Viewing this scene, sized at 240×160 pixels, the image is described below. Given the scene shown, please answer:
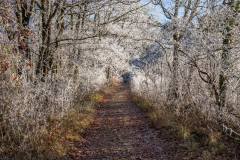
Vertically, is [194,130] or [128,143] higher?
[194,130]

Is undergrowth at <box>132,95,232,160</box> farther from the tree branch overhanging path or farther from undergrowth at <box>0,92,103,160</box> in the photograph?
undergrowth at <box>0,92,103,160</box>

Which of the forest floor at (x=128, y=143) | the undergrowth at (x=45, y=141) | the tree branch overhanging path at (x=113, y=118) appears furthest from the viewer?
the forest floor at (x=128, y=143)

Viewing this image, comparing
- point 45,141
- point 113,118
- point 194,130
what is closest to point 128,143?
point 194,130

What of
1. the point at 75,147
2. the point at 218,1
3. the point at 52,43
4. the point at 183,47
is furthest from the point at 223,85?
the point at 52,43

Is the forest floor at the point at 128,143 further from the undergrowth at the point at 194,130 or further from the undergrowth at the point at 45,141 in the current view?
the undergrowth at the point at 45,141

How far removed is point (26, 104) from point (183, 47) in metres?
6.03

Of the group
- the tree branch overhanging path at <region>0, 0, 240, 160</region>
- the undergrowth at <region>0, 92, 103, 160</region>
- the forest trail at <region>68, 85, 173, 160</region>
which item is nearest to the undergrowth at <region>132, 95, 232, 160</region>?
the tree branch overhanging path at <region>0, 0, 240, 160</region>

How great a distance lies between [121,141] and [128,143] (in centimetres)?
30

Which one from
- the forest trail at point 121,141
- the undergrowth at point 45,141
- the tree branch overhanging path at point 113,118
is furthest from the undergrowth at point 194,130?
the undergrowth at point 45,141

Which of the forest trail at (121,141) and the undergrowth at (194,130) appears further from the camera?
the forest trail at (121,141)

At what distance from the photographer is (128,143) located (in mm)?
11031

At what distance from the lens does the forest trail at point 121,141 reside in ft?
31.5

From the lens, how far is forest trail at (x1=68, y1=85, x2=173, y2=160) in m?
9.61

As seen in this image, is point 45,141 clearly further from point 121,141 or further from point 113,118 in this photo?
point 113,118
